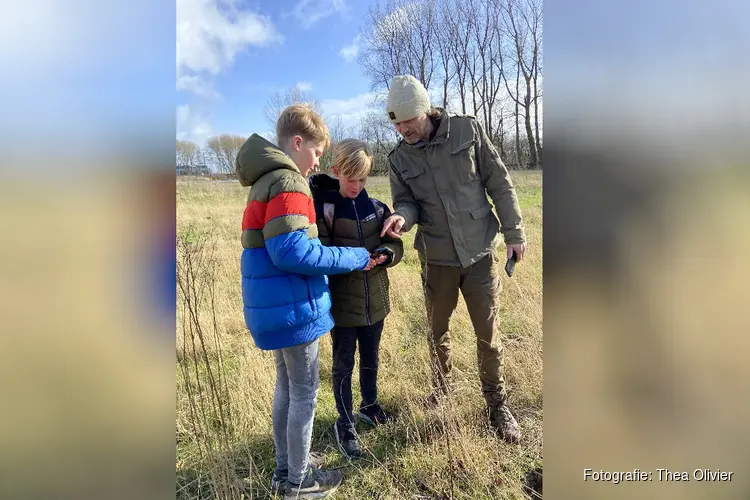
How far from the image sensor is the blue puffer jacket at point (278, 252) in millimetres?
1855

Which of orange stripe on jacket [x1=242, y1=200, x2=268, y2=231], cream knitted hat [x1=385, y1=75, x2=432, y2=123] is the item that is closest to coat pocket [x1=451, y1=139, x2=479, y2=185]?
cream knitted hat [x1=385, y1=75, x2=432, y2=123]

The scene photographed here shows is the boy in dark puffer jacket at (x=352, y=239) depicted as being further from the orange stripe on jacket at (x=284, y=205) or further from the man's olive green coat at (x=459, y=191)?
the orange stripe on jacket at (x=284, y=205)

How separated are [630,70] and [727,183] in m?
0.35

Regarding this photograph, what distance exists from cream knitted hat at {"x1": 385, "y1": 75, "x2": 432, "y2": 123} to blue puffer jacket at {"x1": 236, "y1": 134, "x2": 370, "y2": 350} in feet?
2.57

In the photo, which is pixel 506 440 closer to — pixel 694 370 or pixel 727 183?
pixel 694 370

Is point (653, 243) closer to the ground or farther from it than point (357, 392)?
farther from it

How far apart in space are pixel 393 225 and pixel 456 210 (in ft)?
1.36

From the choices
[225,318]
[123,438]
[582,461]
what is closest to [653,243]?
[582,461]

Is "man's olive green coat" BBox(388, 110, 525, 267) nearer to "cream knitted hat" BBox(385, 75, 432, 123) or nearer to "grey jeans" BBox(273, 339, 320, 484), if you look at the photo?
"cream knitted hat" BBox(385, 75, 432, 123)

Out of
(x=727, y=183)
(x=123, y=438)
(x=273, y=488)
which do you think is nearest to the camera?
(x=727, y=183)

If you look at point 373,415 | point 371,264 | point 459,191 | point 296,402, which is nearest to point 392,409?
point 373,415

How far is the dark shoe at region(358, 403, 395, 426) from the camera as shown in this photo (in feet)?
9.36

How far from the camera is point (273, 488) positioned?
2.29 meters

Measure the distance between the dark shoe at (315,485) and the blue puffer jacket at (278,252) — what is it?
0.89 m
